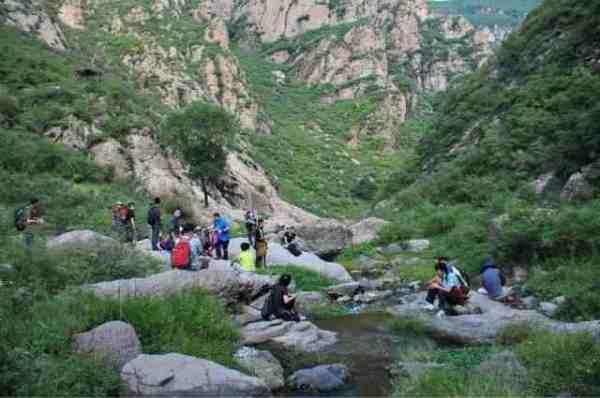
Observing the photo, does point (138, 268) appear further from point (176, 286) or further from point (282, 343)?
point (282, 343)

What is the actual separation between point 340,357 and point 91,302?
488 centimetres

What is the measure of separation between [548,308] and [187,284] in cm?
860

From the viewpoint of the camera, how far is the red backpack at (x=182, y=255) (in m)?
15.3

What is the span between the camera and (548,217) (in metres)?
17.5

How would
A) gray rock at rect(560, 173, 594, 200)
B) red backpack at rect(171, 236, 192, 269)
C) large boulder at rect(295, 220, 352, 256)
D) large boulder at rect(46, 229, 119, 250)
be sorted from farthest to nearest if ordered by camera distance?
1. large boulder at rect(295, 220, 352, 256)
2. gray rock at rect(560, 173, 594, 200)
3. red backpack at rect(171, 236, 192, 269)
4. large boulder at rect(46, 229, 119, 250)

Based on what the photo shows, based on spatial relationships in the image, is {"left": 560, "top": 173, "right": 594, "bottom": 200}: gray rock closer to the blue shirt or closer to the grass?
the grass

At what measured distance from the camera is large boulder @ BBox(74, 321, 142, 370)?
29.2 feet

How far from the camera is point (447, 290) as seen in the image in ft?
47.8

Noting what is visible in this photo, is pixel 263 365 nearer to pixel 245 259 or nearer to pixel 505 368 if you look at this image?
pixel 505 368

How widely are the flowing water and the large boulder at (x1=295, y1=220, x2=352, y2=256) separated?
44.4 ft

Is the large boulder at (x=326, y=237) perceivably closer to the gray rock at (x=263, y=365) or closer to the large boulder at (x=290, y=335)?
the large boulder at (x=290, y=335)

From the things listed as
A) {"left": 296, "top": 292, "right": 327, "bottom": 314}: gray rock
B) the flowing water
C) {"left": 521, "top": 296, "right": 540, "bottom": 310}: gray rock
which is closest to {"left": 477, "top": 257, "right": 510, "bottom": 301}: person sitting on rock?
{"left": 521, "top": 296, "right": 540, "bottom": 310}: gray rock

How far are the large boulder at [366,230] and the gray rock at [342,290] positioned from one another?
35.8 feet

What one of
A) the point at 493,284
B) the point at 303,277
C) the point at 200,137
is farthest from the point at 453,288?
the point at 200,137
